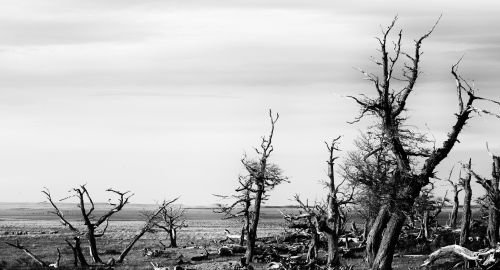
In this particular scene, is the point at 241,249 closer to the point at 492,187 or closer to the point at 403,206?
the point at 492,187

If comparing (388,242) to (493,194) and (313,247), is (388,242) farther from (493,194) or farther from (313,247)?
(313,247)

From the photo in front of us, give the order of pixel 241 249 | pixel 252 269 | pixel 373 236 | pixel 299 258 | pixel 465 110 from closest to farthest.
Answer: pixel 465 110, pixel 373 236, pixel 252 269, pixel 299 258, pixel 241 249

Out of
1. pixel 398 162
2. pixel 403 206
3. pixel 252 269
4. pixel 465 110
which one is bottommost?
pixel 252 269

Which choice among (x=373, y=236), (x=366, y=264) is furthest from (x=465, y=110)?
(x=366, y=264)

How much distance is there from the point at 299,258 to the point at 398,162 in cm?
1223

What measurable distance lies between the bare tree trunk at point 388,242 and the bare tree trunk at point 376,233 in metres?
0.44

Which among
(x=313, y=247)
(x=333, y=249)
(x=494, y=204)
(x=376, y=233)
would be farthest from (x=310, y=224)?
(x=494, y=204)

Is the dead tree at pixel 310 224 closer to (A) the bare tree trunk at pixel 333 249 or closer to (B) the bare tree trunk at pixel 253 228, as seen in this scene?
(A) the bare tree trunk at pixel 333 249

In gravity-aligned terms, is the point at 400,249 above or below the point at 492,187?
below

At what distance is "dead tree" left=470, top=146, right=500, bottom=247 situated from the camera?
32.8 meters

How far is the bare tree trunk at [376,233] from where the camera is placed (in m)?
27.2

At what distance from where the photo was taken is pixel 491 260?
93.5 feet

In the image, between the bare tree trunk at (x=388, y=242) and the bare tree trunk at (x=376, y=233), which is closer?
the bare tree trunk at (x=388, y=242)

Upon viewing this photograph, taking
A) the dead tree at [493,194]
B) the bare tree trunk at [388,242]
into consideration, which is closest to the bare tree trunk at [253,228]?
the bare tree trunk at [388,242]
